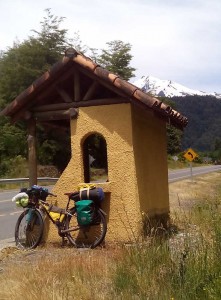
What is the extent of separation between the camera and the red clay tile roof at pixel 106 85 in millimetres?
8703

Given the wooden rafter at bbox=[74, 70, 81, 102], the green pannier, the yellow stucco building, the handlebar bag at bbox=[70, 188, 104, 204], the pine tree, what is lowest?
the green pannier

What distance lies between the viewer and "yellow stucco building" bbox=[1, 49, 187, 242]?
29.7 ft

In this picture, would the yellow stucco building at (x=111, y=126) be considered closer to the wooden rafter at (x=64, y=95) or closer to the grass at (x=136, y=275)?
the wooden rafter at (x=64, y=95)

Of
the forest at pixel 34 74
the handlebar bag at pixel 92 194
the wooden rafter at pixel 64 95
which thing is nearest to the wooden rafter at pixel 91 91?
the wooden rafter at pixel 64 95

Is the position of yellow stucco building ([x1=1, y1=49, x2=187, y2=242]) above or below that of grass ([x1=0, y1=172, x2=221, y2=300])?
above

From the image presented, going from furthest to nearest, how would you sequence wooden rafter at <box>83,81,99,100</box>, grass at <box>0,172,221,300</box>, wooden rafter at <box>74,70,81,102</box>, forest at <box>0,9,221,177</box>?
forest at <box>0,9,221,177</box>, wooden rafter at <box>74,70,81,102</box>, wooden rafter at <box>83,81,99,100</box>, grass at <box>0,172,221,300</box>

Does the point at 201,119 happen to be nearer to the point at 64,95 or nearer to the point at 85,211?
the point at 64,95

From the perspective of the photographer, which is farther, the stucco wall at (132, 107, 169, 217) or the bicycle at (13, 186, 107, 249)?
the stucco wall at (132, 107, 169, 217)

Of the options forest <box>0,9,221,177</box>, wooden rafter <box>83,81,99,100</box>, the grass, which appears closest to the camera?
the grass

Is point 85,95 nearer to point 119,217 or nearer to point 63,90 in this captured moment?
point 63,90

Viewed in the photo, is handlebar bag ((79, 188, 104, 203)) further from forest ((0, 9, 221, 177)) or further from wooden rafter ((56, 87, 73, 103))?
forest ((0, 9, 221, 177))

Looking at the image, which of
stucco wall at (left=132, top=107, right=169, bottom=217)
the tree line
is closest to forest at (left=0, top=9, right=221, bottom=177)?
the tree line

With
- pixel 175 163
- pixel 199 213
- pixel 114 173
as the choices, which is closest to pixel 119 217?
pixel 114 173

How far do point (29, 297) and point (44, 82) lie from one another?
5.33 metres
